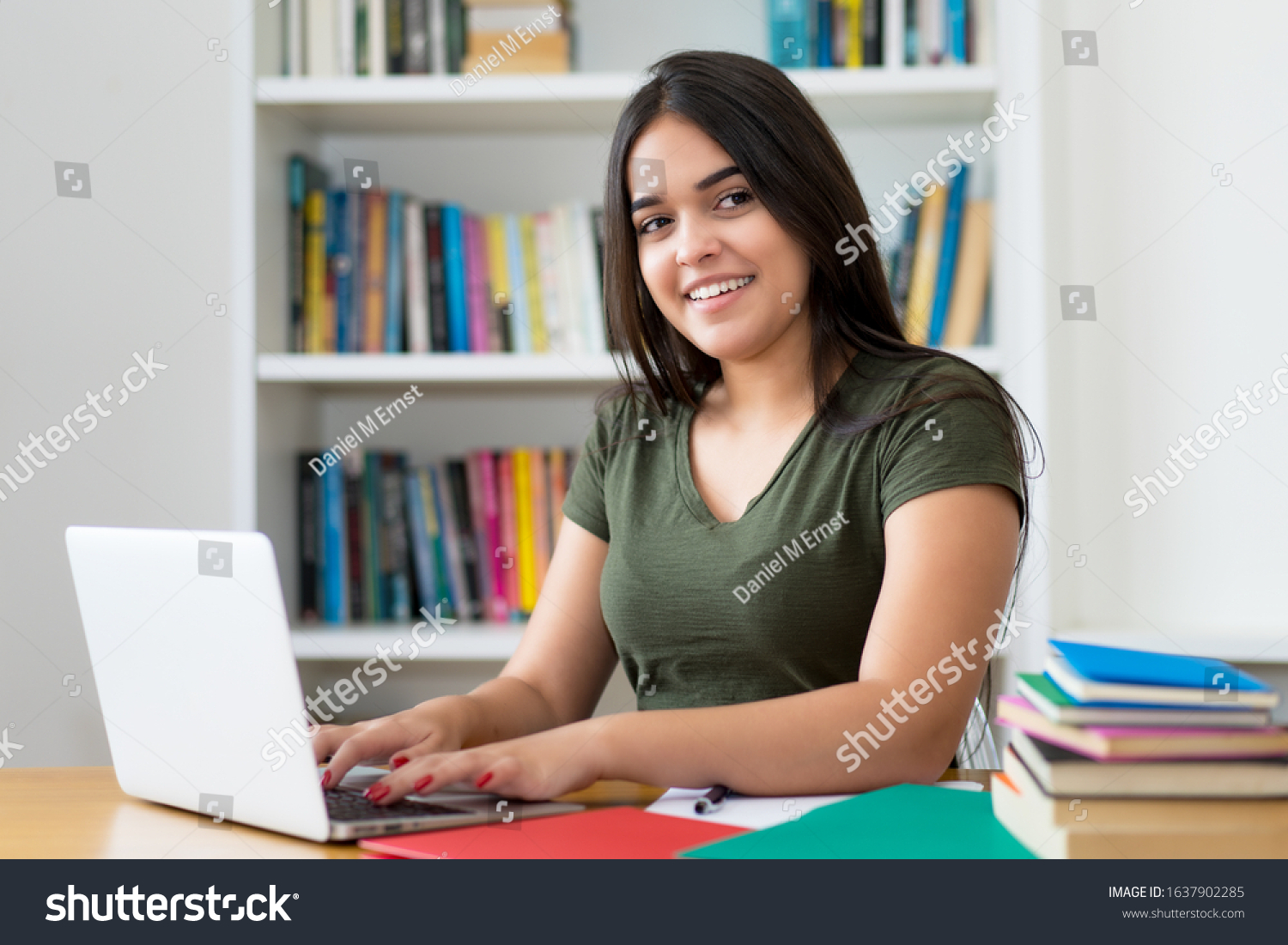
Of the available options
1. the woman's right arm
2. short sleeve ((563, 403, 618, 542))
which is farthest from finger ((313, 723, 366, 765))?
short sleeve ((563, 403, 618, 542))

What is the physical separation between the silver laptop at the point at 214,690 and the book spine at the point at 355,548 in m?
1.12

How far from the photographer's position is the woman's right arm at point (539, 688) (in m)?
1.01

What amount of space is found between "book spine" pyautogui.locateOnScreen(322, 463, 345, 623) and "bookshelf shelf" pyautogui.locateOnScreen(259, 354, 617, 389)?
0.74 ft

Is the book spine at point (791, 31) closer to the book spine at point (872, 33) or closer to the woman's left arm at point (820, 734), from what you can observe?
the book spine at point (872, 33)

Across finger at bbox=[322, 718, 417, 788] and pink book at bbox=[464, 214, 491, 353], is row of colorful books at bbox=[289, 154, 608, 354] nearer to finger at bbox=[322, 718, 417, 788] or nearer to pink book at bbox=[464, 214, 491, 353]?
pink book at bbox=[464, 214, 491, 353]

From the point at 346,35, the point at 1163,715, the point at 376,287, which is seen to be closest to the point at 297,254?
the point at 376,287

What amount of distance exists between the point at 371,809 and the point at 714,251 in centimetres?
73

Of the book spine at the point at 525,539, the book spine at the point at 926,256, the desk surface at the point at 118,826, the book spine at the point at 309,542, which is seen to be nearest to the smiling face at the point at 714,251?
the desk surface at the point at 118,826

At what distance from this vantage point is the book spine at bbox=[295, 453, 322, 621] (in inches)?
81.3

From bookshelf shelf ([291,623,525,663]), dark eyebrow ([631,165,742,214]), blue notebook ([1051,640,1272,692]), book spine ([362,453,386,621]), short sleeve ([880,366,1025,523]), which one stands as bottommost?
bookshelf shelf ([291,623,525,663])

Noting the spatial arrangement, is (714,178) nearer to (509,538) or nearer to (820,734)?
A: (820,734)

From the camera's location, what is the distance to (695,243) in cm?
129
